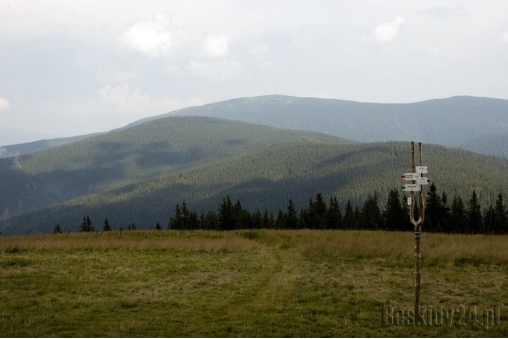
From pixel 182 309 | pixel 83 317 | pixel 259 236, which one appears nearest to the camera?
pixel 83 317

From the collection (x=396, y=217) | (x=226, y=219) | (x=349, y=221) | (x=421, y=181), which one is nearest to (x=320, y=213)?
(x=349, y=221)

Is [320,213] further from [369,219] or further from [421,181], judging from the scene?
[421,181]

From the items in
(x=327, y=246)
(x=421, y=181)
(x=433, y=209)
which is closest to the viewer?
(x=421, y=181)

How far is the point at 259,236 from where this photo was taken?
94.6 ft

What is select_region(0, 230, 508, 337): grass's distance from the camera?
31.0 feet

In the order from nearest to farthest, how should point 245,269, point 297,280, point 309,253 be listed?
point 297,280 → point 245,269 → point 309,253

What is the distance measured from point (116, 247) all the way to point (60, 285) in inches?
355

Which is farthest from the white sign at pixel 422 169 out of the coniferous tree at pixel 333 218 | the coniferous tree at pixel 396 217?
the coniferous tree at pixel 333 218

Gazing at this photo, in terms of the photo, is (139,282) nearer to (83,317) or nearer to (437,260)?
(83,317)

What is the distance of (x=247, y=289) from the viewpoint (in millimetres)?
13289

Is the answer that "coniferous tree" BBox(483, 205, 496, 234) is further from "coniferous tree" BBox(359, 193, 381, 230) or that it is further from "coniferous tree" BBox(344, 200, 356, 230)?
"coniferous tree" BBox(344, 200, 356, 230)

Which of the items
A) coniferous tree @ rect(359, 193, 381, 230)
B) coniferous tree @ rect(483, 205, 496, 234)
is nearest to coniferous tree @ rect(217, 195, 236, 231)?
coniferous tree @ rect(359, 193, 381, 230)

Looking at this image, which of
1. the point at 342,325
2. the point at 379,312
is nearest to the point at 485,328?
the point at 379,312

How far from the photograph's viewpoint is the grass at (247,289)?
9.45 m
